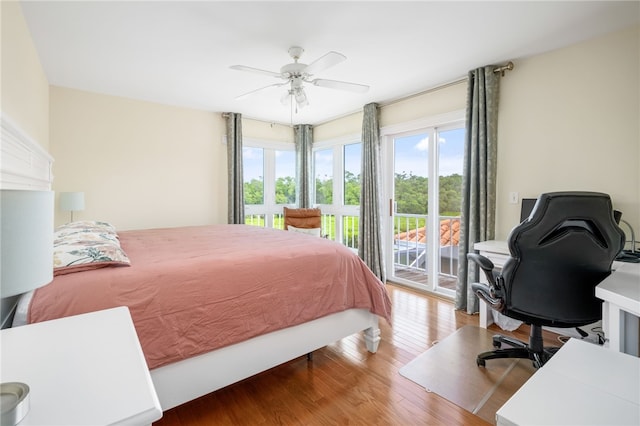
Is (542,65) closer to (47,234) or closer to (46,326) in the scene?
(47,234)

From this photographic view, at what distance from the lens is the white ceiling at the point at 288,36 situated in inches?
80.3

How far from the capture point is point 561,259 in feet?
5.63

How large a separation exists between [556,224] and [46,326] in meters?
2.32

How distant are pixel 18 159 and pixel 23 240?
1.86 metres

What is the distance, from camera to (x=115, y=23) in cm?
219

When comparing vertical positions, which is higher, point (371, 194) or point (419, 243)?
point (371, 194)

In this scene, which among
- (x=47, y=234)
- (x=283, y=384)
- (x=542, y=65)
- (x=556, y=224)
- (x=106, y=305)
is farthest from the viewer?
(x=542, y=65)

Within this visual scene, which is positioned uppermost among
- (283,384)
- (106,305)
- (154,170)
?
(154,170)

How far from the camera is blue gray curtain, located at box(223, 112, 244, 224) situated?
4512mm

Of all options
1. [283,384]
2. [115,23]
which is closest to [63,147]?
[115,23]

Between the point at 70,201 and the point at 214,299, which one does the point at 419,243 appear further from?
the point at 70,201

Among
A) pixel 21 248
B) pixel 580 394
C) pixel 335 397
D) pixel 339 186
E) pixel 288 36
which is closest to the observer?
pixel 21 248

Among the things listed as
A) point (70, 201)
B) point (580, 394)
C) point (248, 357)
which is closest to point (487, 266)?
point (580, 394)

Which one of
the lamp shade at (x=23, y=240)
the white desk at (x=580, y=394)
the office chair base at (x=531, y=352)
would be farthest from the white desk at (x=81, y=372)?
the office chair base at (x=531, y=352)
